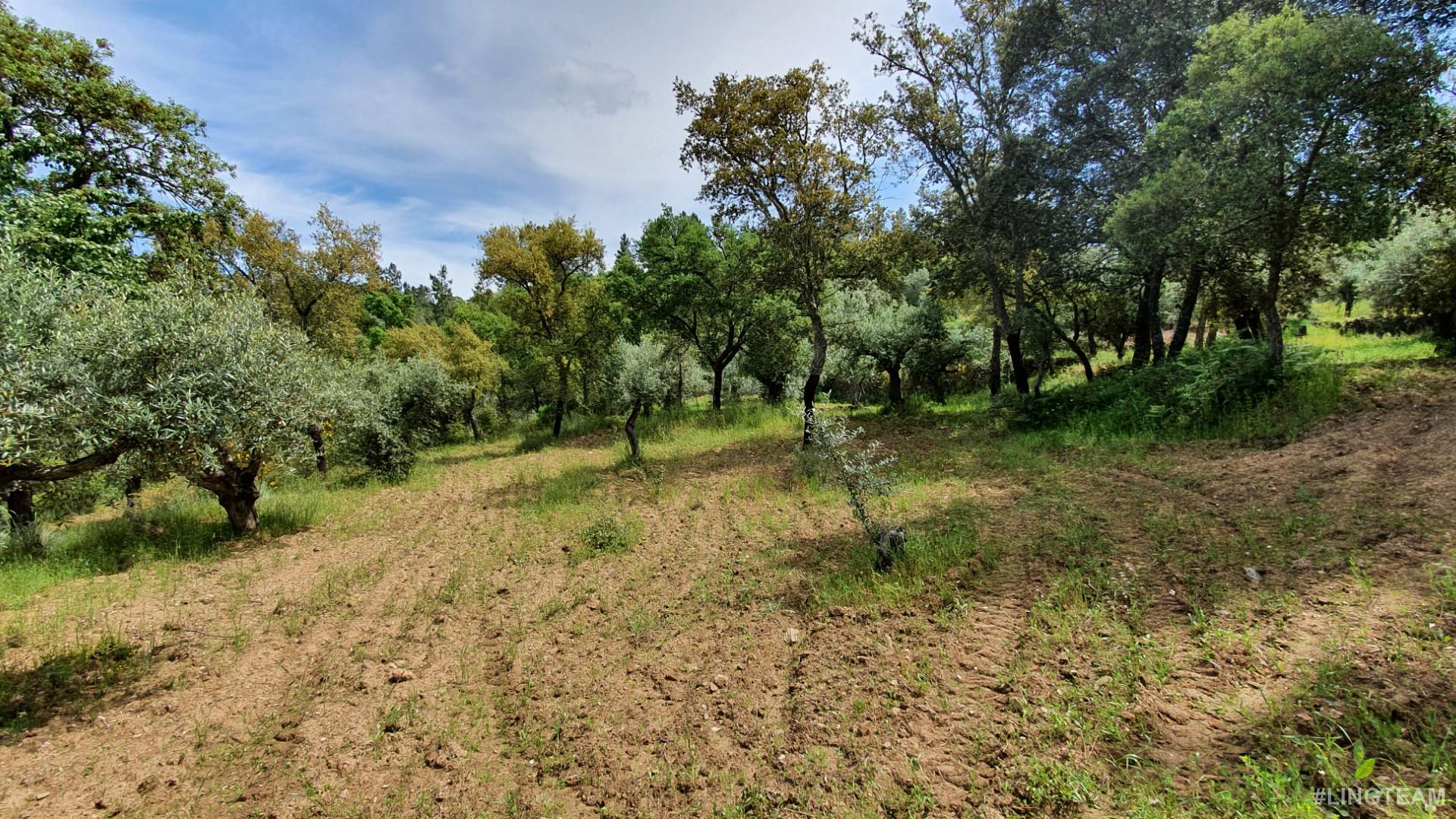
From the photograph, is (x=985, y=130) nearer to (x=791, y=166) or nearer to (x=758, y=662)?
(x=791, y=166)

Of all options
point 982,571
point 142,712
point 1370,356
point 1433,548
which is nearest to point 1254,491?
point 1433,548

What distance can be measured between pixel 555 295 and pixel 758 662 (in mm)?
19709

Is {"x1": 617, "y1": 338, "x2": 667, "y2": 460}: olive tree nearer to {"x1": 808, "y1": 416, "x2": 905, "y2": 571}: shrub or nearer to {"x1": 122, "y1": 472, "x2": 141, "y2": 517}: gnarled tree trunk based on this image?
{"x1": 122, "y1": 472, "x2": 141, "y2": 517}: gnarled tree trunk

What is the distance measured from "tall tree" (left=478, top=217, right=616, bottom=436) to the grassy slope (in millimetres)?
13334

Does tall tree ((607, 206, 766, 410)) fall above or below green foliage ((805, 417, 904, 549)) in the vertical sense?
above

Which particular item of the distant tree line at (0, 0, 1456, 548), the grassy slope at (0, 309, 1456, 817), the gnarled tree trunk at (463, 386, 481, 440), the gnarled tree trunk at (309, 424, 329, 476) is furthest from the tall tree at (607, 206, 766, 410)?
the grassy slope at (0, 309, 1456, 817)

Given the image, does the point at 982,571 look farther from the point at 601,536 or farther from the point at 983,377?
the point at 983,377

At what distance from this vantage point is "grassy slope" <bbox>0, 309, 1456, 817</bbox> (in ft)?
10.5

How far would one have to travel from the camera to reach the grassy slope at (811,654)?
3.21 m

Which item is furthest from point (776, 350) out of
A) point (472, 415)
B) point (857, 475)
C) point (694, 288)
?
point (472, 415)

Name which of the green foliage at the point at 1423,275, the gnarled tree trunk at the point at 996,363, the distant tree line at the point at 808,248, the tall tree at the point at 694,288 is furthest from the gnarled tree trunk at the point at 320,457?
the green foliage at the point at 1423,275

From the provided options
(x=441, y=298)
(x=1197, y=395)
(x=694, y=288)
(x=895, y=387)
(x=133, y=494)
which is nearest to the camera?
(x=1197, y=395)

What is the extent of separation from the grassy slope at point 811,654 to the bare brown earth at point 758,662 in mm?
29

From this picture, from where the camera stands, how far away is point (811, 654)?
478 cm
